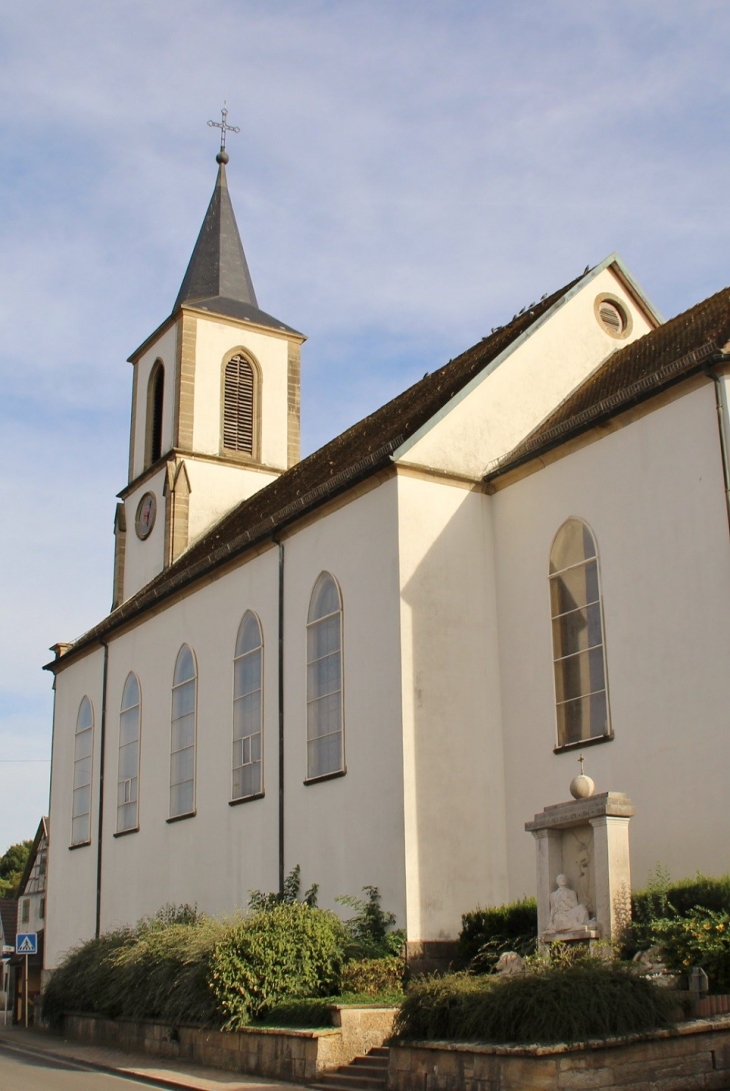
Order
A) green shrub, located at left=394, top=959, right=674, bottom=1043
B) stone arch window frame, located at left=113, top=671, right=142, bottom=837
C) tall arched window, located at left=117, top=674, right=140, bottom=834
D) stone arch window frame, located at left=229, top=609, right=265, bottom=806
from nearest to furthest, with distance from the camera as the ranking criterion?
green shrub, located at left=394, top=959, right=674, bottom=1043 → stone arch window frame, located at left=229, top=609, right=265, bottom=806 → stone arch window frame, located at left=113, top=671, right=142, bottom=837 → tall arched window, located at left=117, top=674, right=140, bottom=834

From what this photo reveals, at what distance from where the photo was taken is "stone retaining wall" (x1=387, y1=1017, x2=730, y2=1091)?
1073 centimetres

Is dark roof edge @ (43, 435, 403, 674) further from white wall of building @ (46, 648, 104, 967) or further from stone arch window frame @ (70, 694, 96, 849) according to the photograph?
stone arch window frame @ (70, 694, 96, 849)

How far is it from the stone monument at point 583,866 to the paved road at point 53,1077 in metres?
5.08

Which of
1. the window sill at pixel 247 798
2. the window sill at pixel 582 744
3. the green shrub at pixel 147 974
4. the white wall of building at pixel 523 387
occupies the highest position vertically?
the white wall of building at pixel 523 387

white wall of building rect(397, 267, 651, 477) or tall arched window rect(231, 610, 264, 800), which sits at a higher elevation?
white wall of building rect(397, 267, 651, 477)

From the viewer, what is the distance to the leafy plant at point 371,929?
16453 mm

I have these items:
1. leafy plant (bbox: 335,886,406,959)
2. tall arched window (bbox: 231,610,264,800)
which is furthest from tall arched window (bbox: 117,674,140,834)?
leafy plant (bbox: 335,886,406,959)

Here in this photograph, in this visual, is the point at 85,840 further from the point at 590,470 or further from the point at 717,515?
the point at 717,515

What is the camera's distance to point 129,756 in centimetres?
2738

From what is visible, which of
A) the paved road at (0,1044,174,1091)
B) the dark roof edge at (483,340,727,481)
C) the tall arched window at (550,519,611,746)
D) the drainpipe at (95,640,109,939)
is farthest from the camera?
the drainpipe at (95,640,109,939)

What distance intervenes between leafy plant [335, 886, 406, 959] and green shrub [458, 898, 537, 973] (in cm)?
91

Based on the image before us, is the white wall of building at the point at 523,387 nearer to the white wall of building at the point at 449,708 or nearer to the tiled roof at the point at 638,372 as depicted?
the tiled roof at the point at 638,372

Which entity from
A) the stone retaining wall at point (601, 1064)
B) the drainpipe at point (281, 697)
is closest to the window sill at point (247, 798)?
the drainpipe at point (281, 697)

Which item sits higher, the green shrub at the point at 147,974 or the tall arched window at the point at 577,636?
the tall arched window at the point at 577,636
